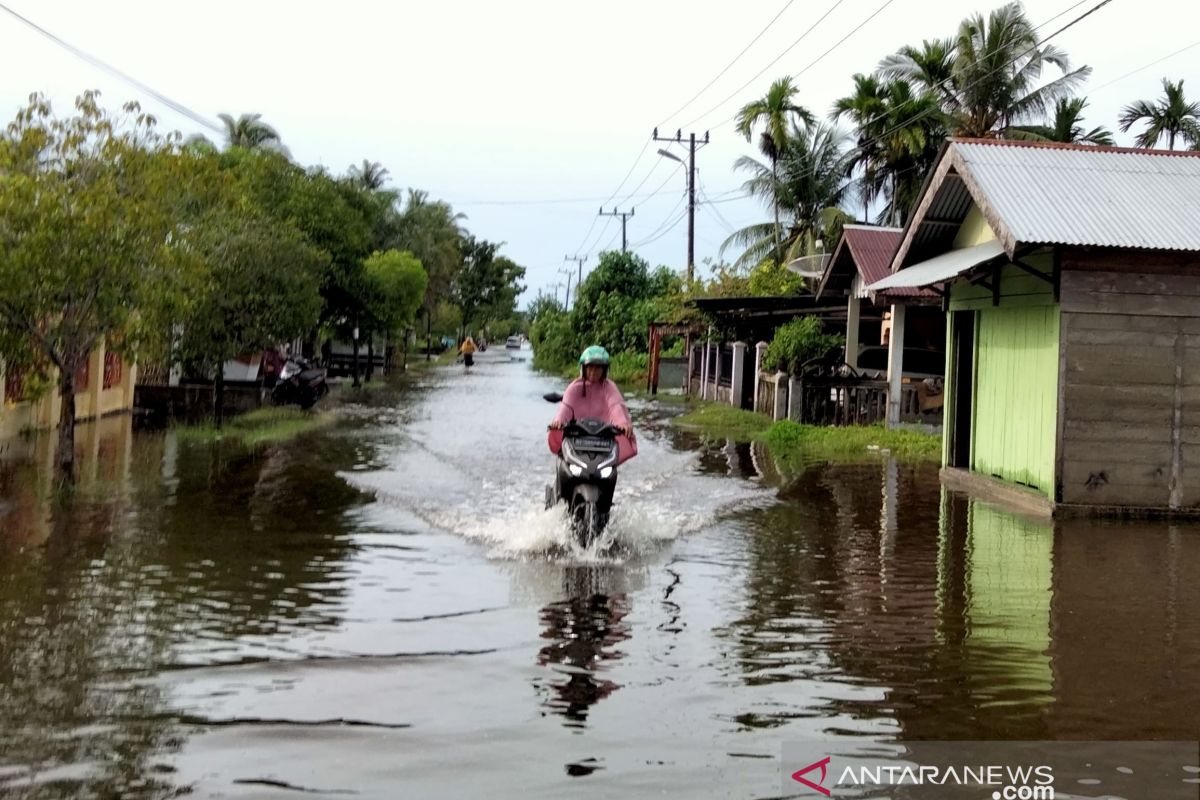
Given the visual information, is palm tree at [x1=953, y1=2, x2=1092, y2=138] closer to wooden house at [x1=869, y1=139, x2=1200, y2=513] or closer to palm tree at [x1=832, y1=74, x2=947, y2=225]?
palm tree at [x1=832, y1=74, x2=947, y2=225]

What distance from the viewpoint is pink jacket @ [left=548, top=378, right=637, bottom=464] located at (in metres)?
9.94

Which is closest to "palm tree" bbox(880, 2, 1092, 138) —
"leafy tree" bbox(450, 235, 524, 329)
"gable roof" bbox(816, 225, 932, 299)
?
"gable roof" bbox(816, 225, 932, 299)

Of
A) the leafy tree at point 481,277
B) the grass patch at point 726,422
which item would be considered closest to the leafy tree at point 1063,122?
the grass patch at point 726,422

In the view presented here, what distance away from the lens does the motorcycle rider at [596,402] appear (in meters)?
9.86

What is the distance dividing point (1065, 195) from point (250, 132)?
41367 mm

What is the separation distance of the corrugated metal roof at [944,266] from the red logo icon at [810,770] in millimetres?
8478

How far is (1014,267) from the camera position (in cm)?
1321

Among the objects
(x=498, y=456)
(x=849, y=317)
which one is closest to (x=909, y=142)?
(x=849, y=317)

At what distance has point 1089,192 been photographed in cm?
1255

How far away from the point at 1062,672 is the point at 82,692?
4.71 metres

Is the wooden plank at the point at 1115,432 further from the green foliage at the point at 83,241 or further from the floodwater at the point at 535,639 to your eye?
the green foliage at the point at 83,241

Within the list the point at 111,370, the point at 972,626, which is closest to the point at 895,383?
the point at 972,626

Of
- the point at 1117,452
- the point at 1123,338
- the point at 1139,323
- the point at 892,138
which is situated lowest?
the point at 1117,452

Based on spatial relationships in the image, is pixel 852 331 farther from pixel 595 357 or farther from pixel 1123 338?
pixel 595 357
